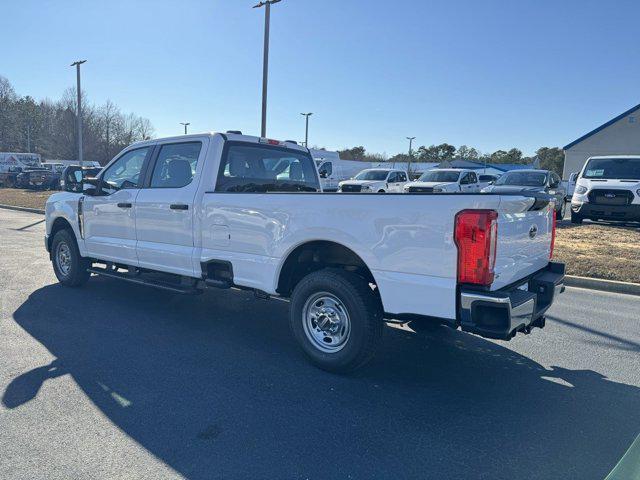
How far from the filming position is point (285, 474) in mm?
2725

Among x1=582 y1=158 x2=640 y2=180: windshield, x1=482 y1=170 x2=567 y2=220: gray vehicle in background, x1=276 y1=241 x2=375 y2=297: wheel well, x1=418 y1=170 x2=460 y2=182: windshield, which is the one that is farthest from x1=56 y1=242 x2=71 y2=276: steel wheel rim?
x1=418 y1=170 x2=460 y2=182: windshield

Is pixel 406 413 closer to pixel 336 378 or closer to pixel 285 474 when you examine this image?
pixel 336 378

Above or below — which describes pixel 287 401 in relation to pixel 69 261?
below

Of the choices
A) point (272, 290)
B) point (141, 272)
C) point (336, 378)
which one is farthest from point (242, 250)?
point (141, 272)

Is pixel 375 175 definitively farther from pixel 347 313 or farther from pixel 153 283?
pixel 347 313

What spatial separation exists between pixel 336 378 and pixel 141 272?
10.3 ft

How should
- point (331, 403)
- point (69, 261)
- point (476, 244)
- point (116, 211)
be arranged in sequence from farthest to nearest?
1. point (69, 261)
2. point (116, 211)
3. point (331, 403)
4. point (476, 244)

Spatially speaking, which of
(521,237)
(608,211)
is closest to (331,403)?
(521,237)

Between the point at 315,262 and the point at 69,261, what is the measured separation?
4333mm

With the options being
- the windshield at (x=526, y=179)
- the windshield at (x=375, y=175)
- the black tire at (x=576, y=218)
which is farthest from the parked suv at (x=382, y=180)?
the black tire at (x=576, y=218)

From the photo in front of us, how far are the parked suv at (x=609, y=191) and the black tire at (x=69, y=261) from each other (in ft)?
41.6

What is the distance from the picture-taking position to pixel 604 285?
7.67 metres

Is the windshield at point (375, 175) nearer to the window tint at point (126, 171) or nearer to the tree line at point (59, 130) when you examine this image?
the window tint at point (126, 171)

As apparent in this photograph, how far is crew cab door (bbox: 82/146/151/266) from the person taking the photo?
5805 millimetres
